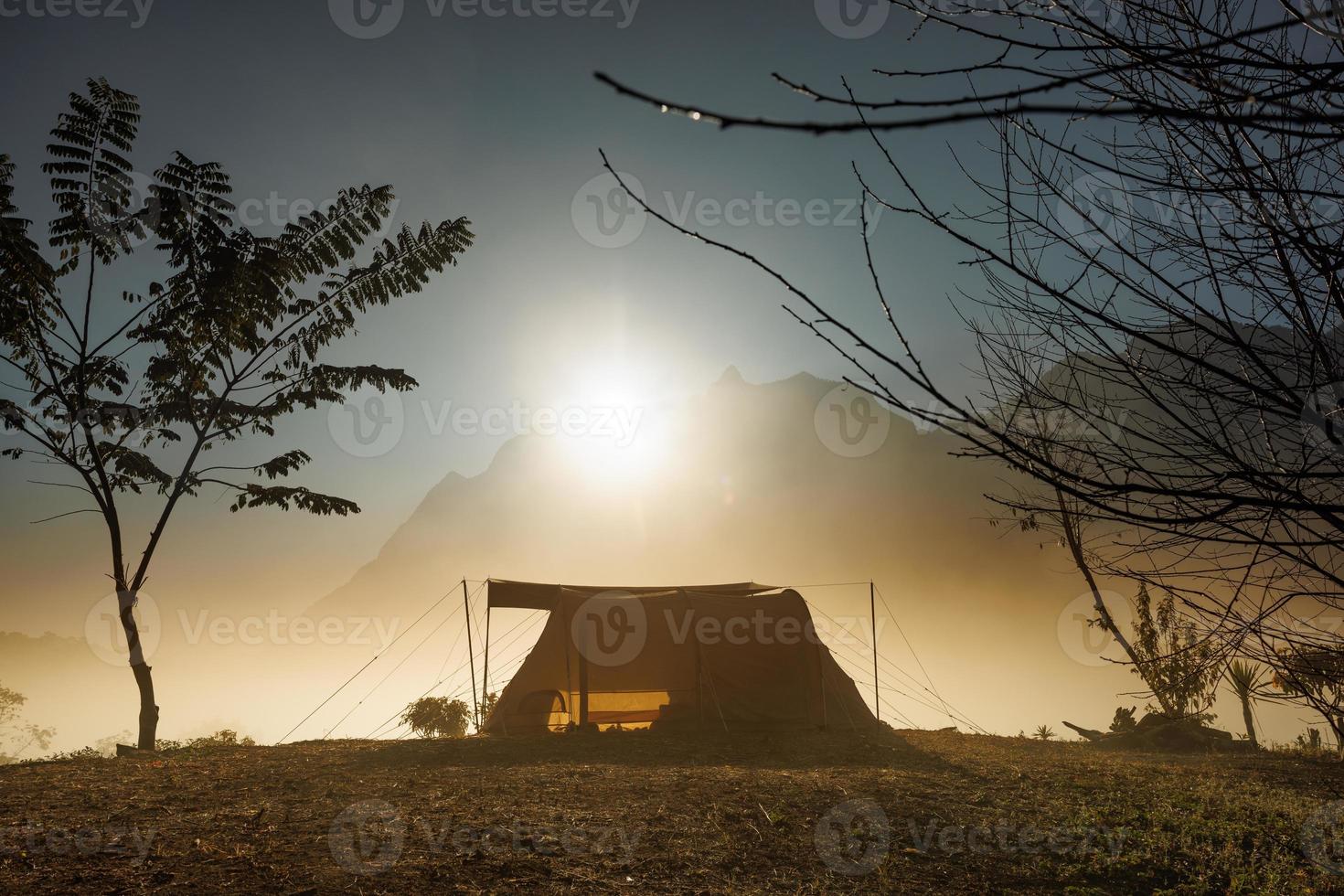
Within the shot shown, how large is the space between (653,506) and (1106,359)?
144 meters

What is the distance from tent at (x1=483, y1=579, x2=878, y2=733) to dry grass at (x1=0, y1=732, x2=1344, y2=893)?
3973 millimetres

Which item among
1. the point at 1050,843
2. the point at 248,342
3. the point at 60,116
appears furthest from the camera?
the point at 248,342

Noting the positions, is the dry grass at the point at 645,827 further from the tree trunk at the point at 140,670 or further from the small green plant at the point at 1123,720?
the small green plant at the point at 1123,720

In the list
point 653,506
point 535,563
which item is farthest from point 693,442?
point 535,563

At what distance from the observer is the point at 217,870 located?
146 inches

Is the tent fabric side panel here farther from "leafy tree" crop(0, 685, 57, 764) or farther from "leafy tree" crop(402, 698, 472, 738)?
"leafy tree" crop(0, 685, 57, 764)

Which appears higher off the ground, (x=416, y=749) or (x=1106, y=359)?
(x=1106, y=359)

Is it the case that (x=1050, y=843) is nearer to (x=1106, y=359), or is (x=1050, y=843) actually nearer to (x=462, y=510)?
(x=1106, y=359)

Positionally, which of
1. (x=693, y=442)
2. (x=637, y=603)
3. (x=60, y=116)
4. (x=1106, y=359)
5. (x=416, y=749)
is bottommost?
(x=416, y=749)

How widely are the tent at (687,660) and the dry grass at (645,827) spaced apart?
3973 millimetres

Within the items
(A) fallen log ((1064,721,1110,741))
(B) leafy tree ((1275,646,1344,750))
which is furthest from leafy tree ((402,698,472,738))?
(B) leafy tree ((1275,646,1344,750))

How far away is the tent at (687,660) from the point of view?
453 inches

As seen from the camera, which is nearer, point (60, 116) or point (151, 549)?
point (60, 116)

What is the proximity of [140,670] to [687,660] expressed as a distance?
8854 millimetres
